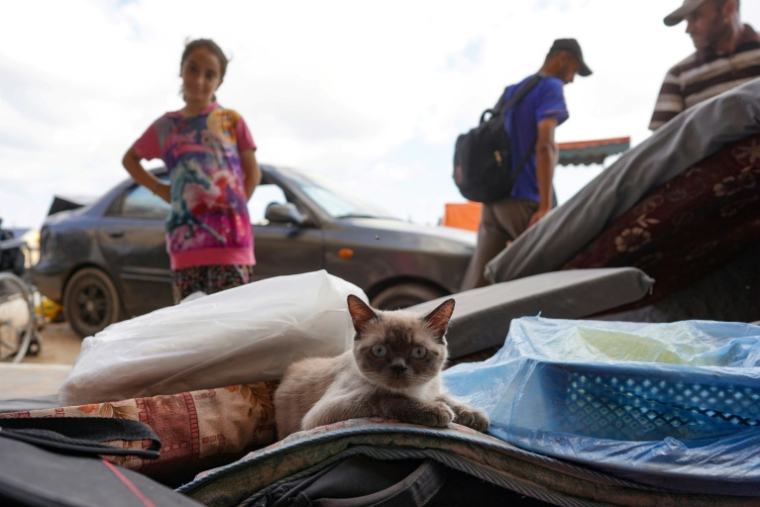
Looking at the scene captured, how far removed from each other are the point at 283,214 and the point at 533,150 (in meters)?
1.69

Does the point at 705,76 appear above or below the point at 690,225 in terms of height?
above

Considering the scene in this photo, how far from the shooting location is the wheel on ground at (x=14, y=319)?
4219mm

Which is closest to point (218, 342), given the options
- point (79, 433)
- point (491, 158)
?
point (79, 433)

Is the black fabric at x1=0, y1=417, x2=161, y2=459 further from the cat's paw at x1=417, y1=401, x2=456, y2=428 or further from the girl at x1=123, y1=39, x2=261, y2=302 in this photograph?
the girl at x1=123, y1=39, x2=261, y2=302

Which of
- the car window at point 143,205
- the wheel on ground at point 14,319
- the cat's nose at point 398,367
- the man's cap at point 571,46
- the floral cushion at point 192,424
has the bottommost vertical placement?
the wheel on ground at point 14,319

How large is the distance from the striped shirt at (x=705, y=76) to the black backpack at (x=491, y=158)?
0.65m

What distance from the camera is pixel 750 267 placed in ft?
6.35

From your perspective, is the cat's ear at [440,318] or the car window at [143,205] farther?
the car window at [143,205]

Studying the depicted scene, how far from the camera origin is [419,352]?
1147 millimetres

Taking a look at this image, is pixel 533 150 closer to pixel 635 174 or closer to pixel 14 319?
pixel 635 174

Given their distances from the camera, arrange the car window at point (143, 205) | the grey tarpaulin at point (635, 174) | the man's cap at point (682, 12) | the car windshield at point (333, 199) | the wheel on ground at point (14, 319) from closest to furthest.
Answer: the grey tarpaulin at point (635, 174) → the man's cap at point (682, 12) → the car windshield at point (333, 199) → the wheel on ground at point (14, 319) → the car window at point (143, 205)

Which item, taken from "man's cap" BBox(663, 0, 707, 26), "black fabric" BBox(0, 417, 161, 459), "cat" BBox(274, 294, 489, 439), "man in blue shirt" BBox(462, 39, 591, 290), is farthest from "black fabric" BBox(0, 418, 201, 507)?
"man's cap" BBox(663, 0, 707, 26)

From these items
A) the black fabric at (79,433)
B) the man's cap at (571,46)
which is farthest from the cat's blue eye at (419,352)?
the man's cap at (571,46)

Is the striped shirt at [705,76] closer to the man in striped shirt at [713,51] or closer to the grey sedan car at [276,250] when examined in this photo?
the man in striped shirt at [713,51]
